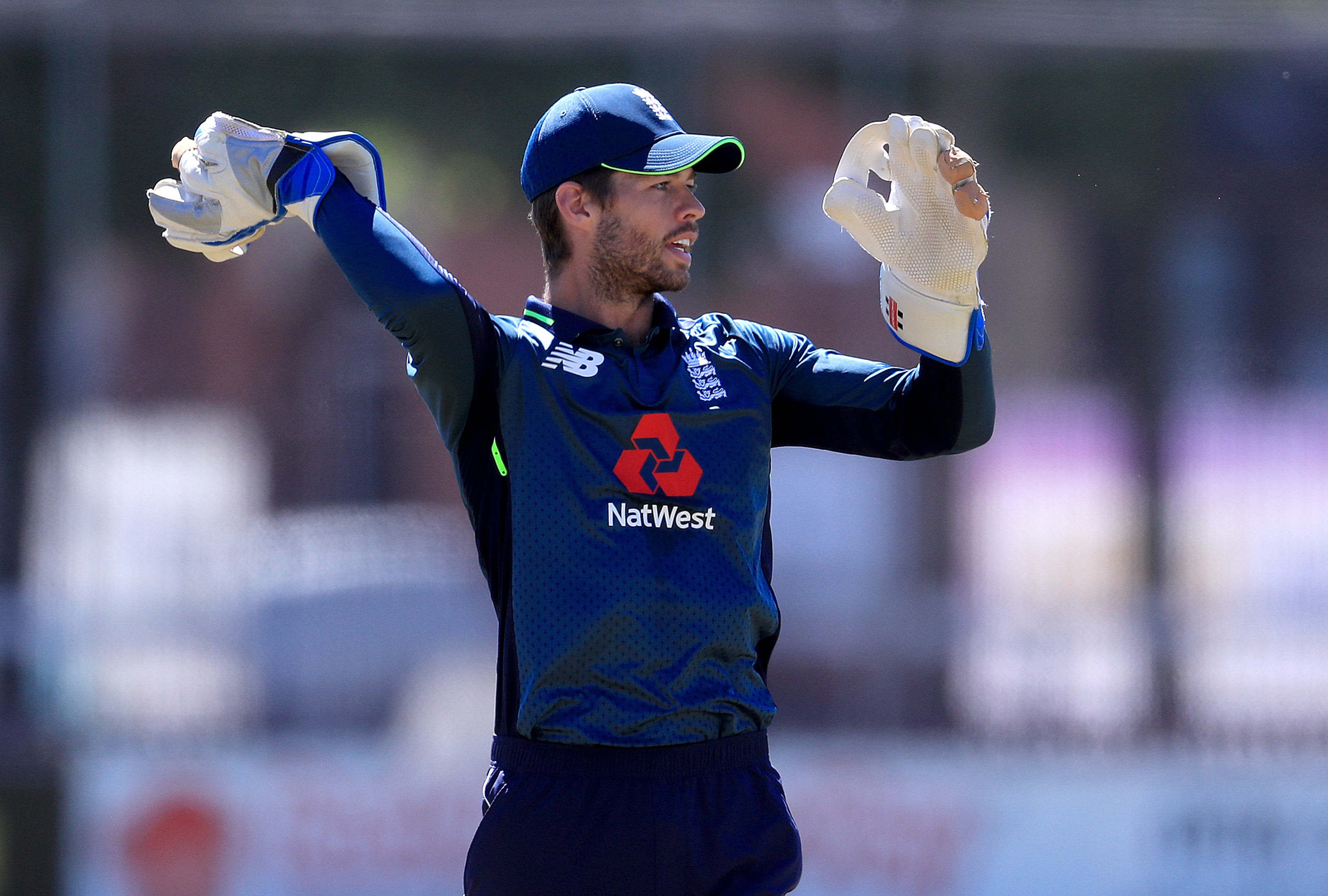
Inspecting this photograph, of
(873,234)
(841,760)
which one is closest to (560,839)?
(873,234)

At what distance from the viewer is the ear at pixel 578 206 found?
Answer: 233 centimetres

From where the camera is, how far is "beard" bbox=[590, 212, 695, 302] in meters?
2.31

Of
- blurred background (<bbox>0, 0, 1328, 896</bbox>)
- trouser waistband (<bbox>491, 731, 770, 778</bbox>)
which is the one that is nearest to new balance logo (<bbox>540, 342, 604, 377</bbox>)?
trouser waistband (<bbox>491, 731, 770, 778</bbox>)

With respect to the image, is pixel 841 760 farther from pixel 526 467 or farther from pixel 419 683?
pixel 526 467

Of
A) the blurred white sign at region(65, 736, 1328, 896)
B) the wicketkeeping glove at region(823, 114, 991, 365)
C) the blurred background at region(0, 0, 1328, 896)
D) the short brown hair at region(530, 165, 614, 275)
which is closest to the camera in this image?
the wicketkeeping glove at region(823, 114, 991, 365)

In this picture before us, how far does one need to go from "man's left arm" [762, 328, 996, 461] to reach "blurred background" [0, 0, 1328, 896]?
2.90 metres

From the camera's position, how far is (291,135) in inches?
89.0

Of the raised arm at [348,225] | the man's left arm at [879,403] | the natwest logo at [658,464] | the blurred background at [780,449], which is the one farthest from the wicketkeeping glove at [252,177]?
the blurred background at [780,449]

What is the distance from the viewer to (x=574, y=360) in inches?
88.4

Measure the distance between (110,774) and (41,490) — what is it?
3.46 ft

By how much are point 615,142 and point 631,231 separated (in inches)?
5.4

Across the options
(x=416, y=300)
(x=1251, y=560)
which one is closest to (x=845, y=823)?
(x=1251, y=560)

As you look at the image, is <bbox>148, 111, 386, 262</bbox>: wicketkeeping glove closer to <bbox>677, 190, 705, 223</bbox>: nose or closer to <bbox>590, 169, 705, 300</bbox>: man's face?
<bbox>590, 169, 705, 300</bbox>: man's face

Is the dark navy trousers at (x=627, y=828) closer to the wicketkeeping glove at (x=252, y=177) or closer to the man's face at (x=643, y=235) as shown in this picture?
the man's face at (x=643, y=235)
